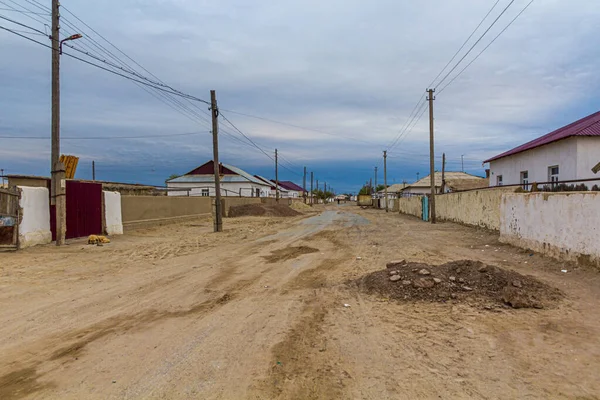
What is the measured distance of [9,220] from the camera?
10.9 metres

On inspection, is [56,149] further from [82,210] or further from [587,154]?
[587,154]

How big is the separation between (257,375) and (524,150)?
90.6 ft

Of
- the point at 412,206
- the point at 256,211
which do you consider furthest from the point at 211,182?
the point at 412,206

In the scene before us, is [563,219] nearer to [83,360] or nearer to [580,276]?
[580,276]

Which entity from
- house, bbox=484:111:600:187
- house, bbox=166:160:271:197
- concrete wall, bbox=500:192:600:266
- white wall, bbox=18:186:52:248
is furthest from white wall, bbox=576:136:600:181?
house, bbox=166:160:271:197

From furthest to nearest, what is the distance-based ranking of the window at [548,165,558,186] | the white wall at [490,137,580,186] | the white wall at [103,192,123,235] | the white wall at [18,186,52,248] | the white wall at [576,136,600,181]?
the window at [548,165,558,186]
the white wall at [490,137,580,186]
the white wall at [576,136,600,181]
the white wall at [103,192,123,235]
the white wall at [18,186,52,248]

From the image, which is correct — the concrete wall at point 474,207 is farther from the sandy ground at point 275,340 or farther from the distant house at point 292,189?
the distant house at point 292,189

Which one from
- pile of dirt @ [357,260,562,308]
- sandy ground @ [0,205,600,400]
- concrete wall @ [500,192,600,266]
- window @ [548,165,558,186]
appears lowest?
sandy ground @ [0,205,600,400]

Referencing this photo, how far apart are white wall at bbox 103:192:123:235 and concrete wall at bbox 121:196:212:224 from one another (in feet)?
4.72

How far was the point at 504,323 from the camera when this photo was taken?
4988mm

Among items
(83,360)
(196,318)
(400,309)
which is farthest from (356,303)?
(83,360)

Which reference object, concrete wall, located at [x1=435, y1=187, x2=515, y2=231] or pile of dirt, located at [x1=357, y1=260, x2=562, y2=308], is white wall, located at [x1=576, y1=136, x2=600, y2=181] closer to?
concrete wall, located at [x1=435, y1=187, x2=515, y2=231]

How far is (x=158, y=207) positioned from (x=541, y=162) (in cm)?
2401

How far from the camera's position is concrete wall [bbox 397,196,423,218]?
34.5 metres
